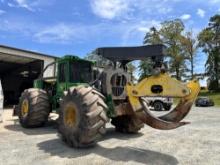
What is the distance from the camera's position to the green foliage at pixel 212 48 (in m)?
55.7

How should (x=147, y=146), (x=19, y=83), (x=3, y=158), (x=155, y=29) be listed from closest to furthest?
(x=3, y=158) < (x=147, y=146) < (x=19, y=83) < (x=155, y=29)

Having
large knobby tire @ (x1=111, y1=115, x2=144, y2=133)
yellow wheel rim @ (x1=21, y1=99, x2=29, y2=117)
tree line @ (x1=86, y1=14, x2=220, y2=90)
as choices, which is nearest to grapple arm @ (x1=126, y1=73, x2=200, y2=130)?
large knobby tire @ (x1=111, y1=115, x2=144, y2=133)

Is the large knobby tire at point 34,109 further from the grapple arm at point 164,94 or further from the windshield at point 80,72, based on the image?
the grapple arm at point 164,94

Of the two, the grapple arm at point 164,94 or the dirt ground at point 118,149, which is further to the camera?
the grapple arm at point 164,94

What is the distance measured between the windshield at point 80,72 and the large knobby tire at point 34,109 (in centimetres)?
127

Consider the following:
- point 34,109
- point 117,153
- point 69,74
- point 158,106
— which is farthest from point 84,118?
point 158,106

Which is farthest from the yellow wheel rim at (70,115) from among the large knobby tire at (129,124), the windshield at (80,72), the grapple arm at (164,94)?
the windshield at (80,72)

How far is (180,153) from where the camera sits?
6.90 meters

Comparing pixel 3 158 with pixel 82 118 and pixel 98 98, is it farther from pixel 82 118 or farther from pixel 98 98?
pixel 98 98

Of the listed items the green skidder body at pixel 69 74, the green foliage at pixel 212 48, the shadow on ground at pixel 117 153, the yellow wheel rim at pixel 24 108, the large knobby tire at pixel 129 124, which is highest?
the green foliage at pixel 212 48

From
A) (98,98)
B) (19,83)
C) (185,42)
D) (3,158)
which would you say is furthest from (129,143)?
(185,42)

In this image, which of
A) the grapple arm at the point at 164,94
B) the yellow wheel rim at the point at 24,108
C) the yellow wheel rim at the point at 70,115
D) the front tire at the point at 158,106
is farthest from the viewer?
the front tire at the point at 158,106

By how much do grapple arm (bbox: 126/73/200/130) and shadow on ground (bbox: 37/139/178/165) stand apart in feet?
2.10

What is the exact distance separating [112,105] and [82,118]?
129 cm
